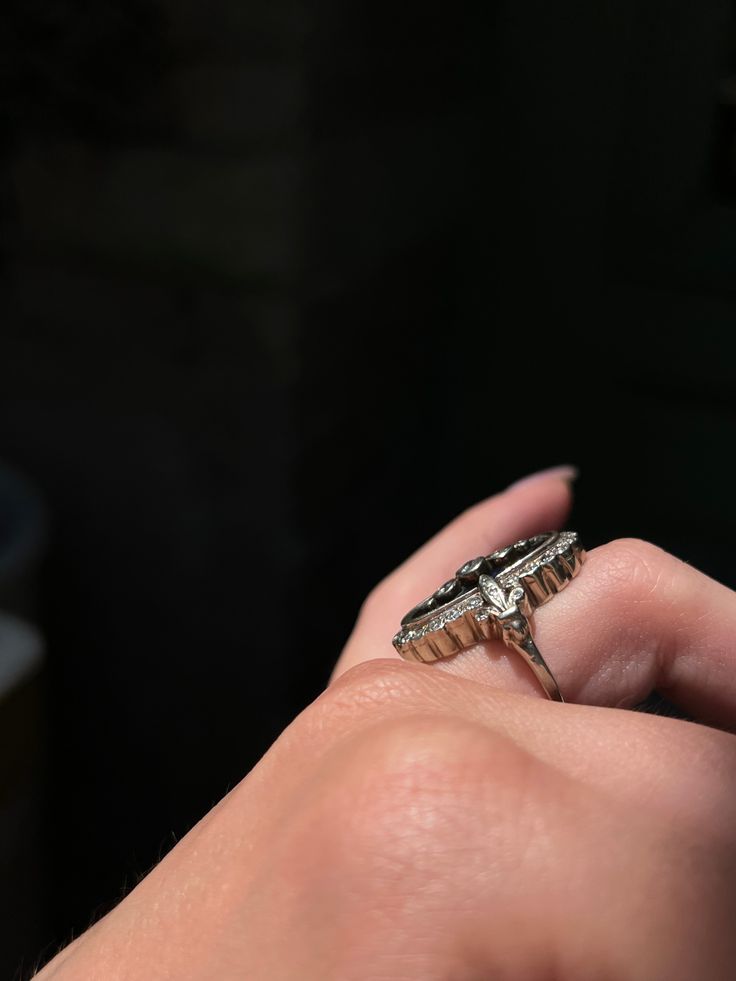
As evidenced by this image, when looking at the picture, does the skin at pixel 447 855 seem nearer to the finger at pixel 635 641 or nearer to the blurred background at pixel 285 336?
the finger at pixel 635 641

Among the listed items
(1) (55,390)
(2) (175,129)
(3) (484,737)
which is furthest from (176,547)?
(3) (484,737)

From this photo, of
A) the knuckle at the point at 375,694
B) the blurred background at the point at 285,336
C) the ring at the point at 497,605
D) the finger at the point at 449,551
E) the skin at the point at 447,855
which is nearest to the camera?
the skin at the point at 447,855

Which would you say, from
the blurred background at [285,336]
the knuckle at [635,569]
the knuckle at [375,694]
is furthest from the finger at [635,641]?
the blurred background at [285,336]

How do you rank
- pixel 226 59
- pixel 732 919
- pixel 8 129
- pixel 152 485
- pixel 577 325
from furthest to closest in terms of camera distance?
1. pixel 577 325
2. pixel 152 485
3. pixel 8 129
4. pixel 226 59
5. pixel 732 919

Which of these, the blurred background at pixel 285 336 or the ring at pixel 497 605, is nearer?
the ring at pixel 497 605

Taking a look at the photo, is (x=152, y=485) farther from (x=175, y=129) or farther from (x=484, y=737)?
(x=484, y=737)

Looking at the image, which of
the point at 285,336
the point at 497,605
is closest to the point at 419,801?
the point at 497,605
